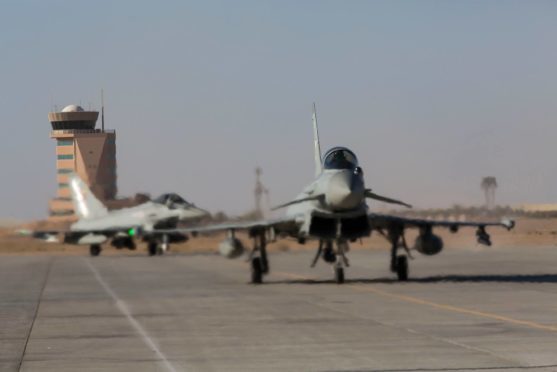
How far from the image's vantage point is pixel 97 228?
220 ft

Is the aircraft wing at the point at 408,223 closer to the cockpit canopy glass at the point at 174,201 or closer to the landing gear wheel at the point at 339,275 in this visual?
the landing gear wheel at the point at 339,275

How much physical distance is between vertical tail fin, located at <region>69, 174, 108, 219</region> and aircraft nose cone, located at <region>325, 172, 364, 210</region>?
43.0m

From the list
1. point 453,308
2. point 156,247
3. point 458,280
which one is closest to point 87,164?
point 156,247

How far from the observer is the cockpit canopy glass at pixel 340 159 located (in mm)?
28594

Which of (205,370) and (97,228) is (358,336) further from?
(97,228)

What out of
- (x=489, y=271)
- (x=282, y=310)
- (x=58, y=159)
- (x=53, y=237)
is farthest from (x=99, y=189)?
(x=282, y=310)

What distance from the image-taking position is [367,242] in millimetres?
69500

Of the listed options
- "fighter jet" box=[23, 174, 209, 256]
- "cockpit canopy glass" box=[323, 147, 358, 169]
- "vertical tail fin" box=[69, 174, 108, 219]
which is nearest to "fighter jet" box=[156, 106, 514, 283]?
"cockpit canopy glass" box=[323, 147, 358, 169]

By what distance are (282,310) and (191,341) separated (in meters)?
5.62

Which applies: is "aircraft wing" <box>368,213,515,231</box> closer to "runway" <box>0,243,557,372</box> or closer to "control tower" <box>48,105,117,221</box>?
"runway" <box>0,243,557,372</box>

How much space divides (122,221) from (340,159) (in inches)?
1529

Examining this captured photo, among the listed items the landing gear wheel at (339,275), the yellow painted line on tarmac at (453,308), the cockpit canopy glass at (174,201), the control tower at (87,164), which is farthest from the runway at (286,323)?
the control tower at (87,164)

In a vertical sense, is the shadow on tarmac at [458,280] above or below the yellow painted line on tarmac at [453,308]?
above

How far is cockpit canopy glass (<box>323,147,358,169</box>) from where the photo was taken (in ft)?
93.8
